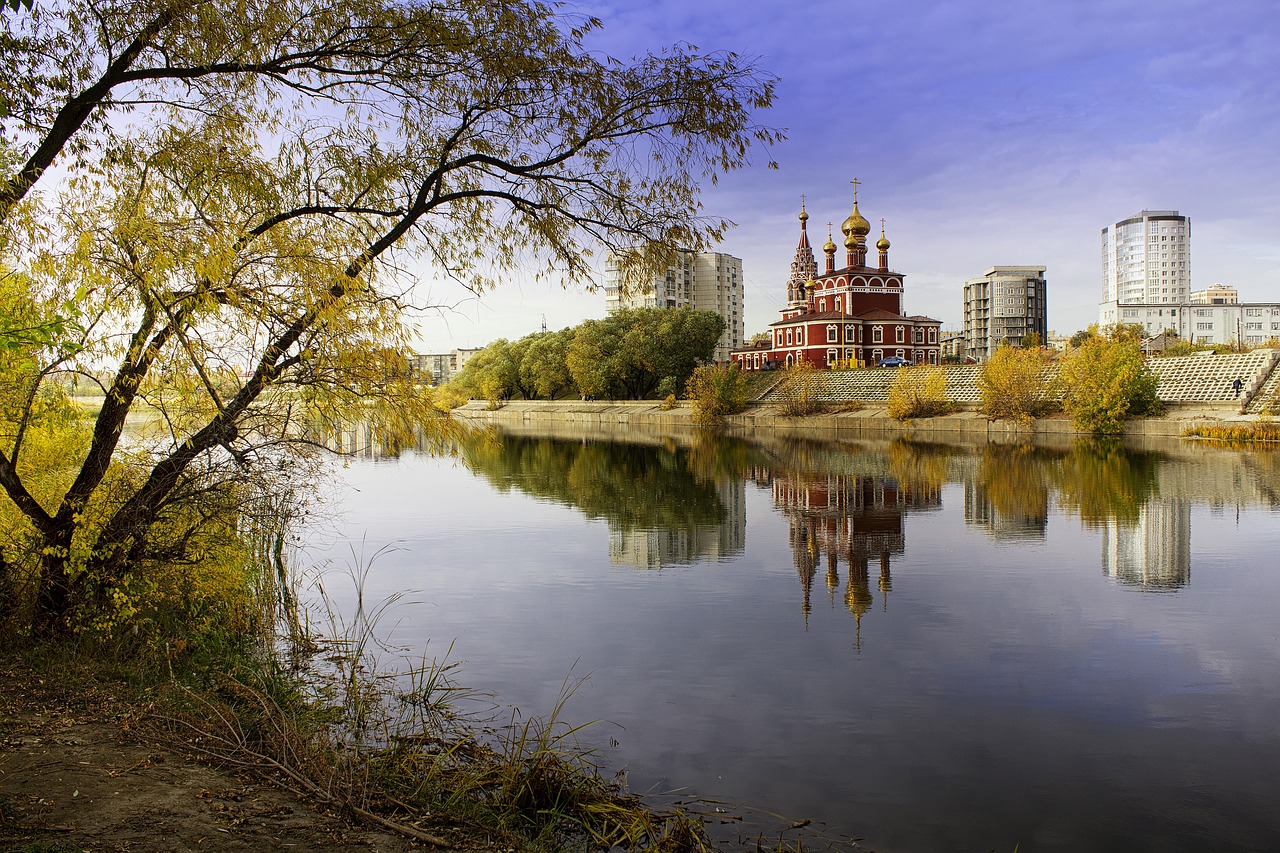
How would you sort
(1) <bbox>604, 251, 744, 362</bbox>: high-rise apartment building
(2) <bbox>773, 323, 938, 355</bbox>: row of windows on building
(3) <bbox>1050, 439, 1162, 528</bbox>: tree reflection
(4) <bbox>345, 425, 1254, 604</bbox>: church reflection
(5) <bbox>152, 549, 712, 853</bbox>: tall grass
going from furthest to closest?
(1) <bbox>604, 251, 744, 362</bbox>: high-rise apartment building
(2) <bbox>773, 323, 938, 355</bbox>: row of windows on building
(3) <bbox>1050, 439, 1162, 528</bbox>: tree reflection
(4) <bbox>345, 425, 1254, 604</bbox>: church reflection
(5) <bbox>152, 549, 712, 853</bbox>: tall grass

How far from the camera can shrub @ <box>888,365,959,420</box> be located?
6025 centimetres

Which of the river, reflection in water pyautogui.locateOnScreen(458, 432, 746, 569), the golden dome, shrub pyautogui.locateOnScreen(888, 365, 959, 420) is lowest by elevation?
the river

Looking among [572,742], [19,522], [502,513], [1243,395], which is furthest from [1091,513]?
[1243,395]

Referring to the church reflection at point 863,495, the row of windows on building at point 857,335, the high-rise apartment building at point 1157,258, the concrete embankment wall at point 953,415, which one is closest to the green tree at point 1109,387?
the concrete embankment wall at point 953,415

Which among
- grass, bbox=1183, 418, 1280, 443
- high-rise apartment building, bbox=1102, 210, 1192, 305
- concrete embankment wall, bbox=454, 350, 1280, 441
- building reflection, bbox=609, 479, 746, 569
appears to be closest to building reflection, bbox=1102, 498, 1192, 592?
building reflection, bbox=609, 479, 746, 569

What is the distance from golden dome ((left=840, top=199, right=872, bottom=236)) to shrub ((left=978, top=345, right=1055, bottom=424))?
2776 centimetres

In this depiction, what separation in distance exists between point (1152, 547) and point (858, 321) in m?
63.7

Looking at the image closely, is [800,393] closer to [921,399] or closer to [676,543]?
[921,399]

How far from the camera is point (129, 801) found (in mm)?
5637

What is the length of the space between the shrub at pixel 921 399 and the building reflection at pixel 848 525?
28.9 m

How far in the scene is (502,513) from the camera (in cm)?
2405

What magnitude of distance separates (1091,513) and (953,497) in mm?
4282

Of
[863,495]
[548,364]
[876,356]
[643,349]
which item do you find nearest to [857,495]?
[863,495]

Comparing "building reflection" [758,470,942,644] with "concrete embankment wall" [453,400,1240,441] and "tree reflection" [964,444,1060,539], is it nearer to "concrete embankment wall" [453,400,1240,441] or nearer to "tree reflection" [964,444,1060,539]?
"tree reflection" [964,444,1060,539]
